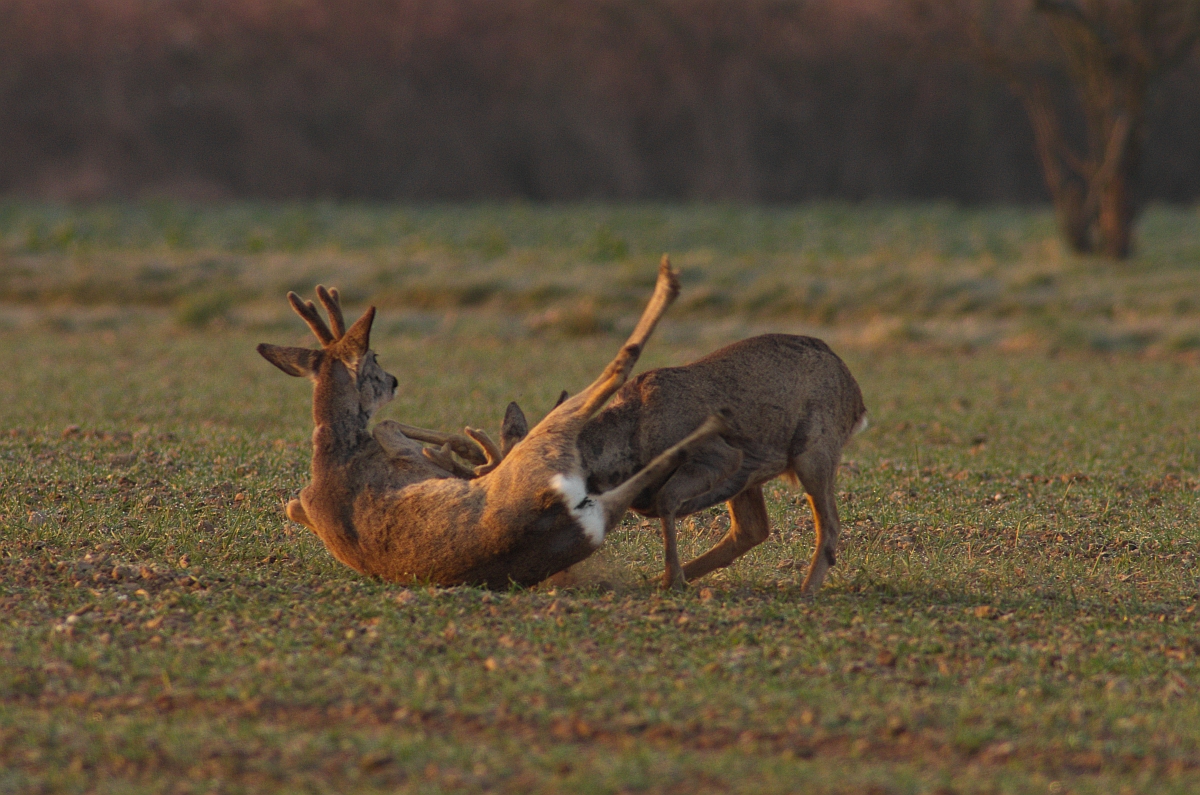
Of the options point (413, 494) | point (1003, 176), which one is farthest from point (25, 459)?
point (1003, 176)

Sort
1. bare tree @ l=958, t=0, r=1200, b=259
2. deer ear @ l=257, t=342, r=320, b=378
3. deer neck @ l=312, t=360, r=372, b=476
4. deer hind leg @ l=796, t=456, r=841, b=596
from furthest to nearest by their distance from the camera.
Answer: bare tree @ l=958, t=0, r=1200, b=259 → deer ear @ l=257, t=342, r=320, b=378 → deer neck @ l=312, t=360, r=372, b=476 → deer hind leg @ l=796, t=456, r=841, b=596

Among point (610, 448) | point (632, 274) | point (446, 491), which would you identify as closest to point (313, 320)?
point (446, 491)

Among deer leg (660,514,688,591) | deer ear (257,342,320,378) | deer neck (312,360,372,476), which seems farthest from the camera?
deer ear (257,342,320,378)

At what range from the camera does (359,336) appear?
708 centimetres

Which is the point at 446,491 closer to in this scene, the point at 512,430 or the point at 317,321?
the point at 512,430

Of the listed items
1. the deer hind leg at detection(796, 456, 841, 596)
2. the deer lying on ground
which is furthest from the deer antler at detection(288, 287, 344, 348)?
the deer hind leg at detection(796, 456, 841, 596)

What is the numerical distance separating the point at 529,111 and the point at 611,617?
36.7 metres

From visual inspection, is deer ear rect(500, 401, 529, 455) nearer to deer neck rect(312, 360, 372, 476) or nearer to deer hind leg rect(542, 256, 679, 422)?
deer hind leg rect(542, 256, 679, 422)

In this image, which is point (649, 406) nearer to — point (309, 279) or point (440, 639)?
point (440, 639)

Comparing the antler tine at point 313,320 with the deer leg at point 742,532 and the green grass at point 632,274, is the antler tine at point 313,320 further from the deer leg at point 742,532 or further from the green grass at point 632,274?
the green grass at point 632,274

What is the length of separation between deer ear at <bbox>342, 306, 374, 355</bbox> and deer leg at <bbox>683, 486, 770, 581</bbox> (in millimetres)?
1892

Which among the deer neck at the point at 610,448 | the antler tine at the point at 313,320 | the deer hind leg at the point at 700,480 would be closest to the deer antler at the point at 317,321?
the antler tine at the point at 313,320

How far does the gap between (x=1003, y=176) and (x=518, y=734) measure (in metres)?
40.3

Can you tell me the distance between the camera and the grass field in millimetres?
4496
